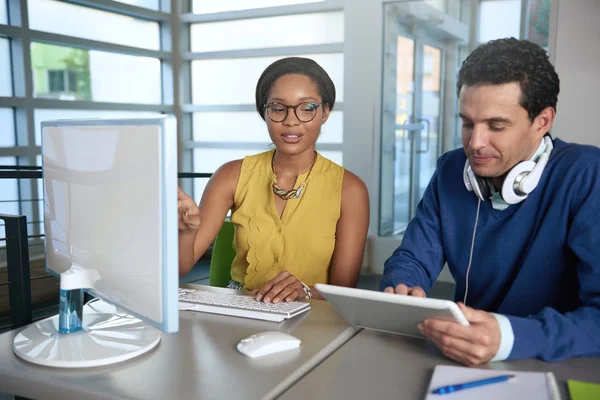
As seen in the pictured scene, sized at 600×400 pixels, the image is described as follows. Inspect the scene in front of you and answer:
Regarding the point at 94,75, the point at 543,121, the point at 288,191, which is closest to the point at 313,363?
the point at 543,121

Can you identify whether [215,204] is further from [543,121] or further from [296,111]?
[543,121]

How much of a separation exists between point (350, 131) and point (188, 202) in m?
4.37

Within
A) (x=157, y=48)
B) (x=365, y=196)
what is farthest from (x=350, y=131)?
(x=365, y=196)

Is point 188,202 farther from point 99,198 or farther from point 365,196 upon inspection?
point 365,196

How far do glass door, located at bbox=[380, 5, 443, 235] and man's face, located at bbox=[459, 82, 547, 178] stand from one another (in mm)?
4044

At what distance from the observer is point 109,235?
98 cm

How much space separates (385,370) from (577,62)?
4.12 metres

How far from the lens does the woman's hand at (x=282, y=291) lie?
1448 millimetres

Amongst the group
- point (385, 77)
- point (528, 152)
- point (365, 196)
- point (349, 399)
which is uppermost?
point (385, 77)

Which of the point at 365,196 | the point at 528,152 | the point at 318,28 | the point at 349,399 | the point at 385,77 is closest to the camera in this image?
the point at 349,399

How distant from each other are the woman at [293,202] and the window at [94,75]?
4086 millimetres

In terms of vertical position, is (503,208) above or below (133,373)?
above

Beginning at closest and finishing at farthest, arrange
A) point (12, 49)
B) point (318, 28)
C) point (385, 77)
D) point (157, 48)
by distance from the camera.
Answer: point (12, 49), point (385, 77), point (318, 28), point (157, 48)

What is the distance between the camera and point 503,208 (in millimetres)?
1407
